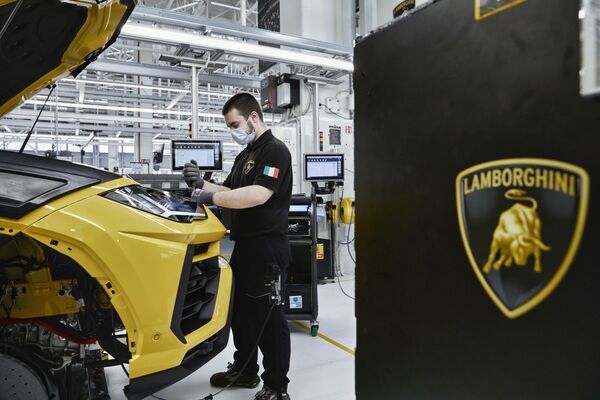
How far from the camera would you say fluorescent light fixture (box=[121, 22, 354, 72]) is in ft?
10.6

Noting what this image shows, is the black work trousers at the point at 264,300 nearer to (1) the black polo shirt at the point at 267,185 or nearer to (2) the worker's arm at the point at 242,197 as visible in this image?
(1) the black polo shirt at the point at 267,185

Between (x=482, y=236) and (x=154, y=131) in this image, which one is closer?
(x=482, y=236)

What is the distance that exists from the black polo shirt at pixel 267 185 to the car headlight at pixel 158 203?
340 millimetres

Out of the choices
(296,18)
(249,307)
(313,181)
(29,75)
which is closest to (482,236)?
(249,307)

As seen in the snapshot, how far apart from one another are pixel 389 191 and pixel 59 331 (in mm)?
1900

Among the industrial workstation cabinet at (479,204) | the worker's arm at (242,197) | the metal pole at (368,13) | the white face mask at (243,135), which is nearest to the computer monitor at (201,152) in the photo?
the white face mask at (243,135)

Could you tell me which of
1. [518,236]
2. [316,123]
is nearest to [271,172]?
[518,236]

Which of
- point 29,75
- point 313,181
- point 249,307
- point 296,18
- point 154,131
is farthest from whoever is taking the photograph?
point 154,131

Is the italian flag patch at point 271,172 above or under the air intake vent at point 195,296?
above

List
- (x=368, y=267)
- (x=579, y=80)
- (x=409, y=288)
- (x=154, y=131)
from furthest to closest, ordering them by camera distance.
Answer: (x=154, y=131) < (x=368, y=267) < (x=409, y=288) < (x=579, y=80)

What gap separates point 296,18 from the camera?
13.9ft

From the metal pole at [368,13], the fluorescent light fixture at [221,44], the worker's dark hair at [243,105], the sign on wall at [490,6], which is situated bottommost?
the sign on wall at [490,6]

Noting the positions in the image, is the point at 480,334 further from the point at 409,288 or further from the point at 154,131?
the point at 154,131

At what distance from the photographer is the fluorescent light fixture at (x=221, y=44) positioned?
3230 mm
